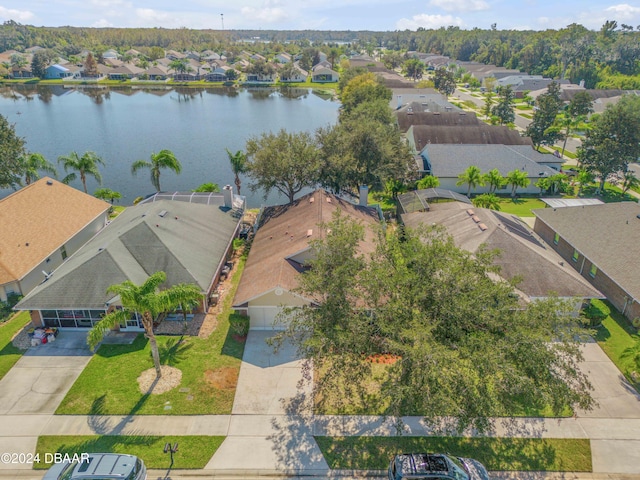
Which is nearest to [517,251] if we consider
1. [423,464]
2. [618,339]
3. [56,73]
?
[618,339]

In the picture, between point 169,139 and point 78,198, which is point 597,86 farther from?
point 78,198

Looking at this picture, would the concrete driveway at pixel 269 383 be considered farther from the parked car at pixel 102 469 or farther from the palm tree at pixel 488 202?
the palm tree at pixel 488 202

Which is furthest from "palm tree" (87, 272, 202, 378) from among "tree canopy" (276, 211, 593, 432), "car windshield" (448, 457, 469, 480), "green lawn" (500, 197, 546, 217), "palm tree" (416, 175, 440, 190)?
"green lawn" (500, 197, 546, 217)

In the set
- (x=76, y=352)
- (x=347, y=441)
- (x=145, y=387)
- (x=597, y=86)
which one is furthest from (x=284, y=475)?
(x=597, y=86)

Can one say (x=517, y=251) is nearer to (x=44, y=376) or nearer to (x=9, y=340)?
(x=44, y=376)

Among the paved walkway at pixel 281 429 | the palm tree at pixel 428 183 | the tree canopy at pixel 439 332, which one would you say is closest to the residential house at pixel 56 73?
the palm tree at pixel 428 183

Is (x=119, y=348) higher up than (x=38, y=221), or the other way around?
(x=38, y=221)
